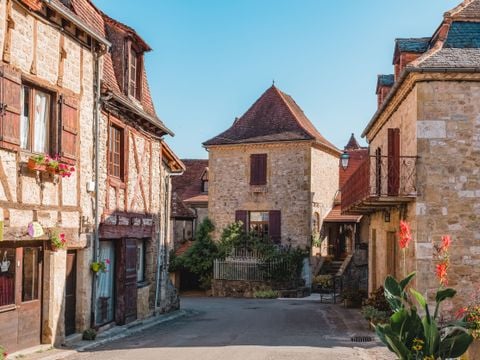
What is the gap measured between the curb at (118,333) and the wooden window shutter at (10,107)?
3433 millimetres

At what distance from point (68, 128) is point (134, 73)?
522 centimetres

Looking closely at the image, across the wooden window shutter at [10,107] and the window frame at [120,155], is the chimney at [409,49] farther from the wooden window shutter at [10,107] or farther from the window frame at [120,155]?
the wooden window shutter at [10,107]

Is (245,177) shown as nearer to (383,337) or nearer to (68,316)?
(68,316)

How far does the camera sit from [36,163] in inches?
440

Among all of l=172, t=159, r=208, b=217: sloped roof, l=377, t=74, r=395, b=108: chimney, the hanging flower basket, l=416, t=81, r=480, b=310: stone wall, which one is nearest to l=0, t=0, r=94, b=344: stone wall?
the hanging flower basket

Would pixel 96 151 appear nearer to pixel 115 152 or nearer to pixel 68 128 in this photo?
pixel 68 128

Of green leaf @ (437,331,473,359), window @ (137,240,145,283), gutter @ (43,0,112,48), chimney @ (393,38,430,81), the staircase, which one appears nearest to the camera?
green leaf @ (437,331,473,359)

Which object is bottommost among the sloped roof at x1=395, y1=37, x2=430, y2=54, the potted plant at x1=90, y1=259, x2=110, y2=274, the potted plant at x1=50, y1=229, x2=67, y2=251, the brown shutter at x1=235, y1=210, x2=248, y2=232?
the potted plant at x1=90, y1=259, x2=110, y2=274

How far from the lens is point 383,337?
820 centimetres

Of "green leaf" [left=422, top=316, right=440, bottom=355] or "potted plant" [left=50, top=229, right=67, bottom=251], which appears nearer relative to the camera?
"green leaf" [left=422, top=316, right=440, bottom=355]

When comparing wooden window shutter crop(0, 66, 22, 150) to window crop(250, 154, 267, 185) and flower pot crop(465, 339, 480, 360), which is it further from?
window crop(250, 154, 267, 185)

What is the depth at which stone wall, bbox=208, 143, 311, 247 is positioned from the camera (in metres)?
31.3

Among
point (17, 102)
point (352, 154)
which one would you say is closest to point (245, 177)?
point (352, 154)

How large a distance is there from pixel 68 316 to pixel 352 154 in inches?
1150
